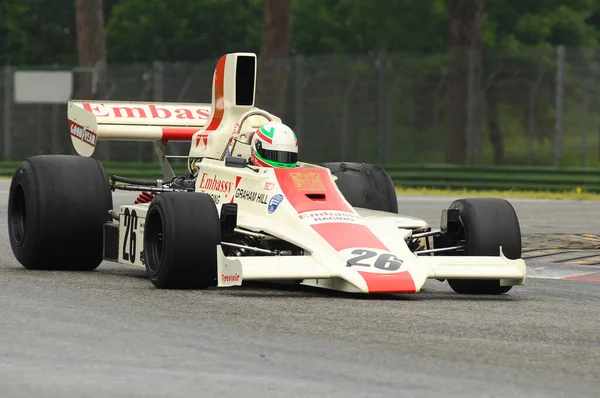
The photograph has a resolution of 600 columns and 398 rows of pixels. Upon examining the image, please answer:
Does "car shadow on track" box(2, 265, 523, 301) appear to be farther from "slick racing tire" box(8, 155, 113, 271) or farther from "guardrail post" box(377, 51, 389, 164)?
"guardrail post" box(377, 51, 389, 164)

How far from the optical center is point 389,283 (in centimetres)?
1134

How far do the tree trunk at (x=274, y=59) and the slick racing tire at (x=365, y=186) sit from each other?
70.9ft

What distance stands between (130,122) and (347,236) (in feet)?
14.0

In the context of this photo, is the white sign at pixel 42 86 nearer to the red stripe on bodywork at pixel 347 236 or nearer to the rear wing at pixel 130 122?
the rear wing at pixel 130 122

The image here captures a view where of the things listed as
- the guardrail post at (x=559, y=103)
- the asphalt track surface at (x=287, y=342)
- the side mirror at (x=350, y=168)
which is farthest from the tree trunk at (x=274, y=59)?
the asphalt track surface at (x=287, y=342)

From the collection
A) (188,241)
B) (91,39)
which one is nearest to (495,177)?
(91,39)

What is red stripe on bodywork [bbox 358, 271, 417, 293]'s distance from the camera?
446 inches

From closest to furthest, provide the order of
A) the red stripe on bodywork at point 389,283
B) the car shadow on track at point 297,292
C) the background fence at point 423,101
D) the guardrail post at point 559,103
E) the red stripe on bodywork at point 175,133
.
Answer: the red stripe on bodywork at point 389,283 → the car shadow on track at point 297,292 → the red stripe on bodywork at point 175,133 → the guardrail post at point 559,103 → the background fence at point 423,101

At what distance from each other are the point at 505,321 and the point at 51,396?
396 cm

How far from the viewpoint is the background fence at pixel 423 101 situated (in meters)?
32.6

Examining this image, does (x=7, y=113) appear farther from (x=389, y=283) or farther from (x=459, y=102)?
(x=389, y=283)

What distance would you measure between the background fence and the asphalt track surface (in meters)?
19.8

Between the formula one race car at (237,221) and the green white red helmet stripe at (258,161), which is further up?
the green white red helmet stripe at (258,161)

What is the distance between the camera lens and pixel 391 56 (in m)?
34.8
